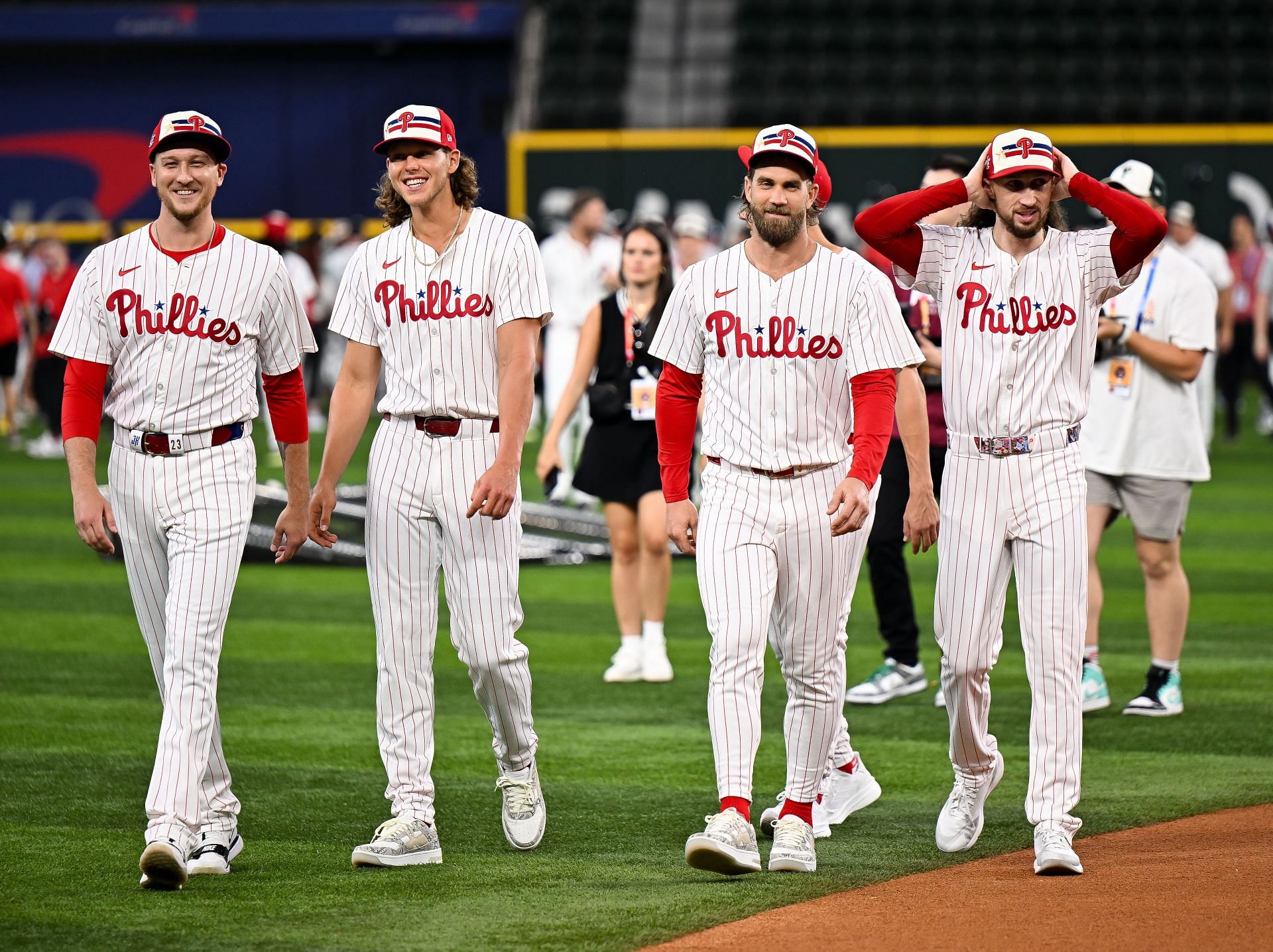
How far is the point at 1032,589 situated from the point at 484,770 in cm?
250

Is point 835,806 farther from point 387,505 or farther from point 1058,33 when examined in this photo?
point 1058,33

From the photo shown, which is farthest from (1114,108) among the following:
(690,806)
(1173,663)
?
(690,806)

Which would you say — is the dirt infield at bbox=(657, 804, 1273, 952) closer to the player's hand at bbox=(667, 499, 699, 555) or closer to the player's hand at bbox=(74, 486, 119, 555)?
the player's hand at bbox=(667, 499, 699, 555)

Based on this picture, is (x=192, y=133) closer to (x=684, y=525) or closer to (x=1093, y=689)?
(x=684, y=525)

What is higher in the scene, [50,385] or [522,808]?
[50,385]

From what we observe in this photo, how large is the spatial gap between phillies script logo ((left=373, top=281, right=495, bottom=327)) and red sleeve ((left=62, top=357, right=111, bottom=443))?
87 cm

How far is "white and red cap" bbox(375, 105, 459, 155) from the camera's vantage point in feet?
17.9

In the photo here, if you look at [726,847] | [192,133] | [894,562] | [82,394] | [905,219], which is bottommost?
[726,847]

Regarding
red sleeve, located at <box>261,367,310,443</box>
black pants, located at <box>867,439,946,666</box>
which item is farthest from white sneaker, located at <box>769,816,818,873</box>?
black pants, located at <box>867,439,946,666</box>

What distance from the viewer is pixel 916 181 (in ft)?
80.0

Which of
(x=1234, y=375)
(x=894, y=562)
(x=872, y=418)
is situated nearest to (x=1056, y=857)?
(x=872, y=418)

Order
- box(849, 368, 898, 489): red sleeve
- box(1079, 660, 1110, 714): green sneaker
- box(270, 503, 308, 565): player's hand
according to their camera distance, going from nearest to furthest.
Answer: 1. box(849, 368, 898, 489): red sleeve
2. box(270, 503, 308, 565): player's hand
3. box(1079, 660, 1110, 714): green sneaker

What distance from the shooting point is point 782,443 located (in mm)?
5348

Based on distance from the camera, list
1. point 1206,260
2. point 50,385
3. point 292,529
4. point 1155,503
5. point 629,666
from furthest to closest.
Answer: point 50,385
point 1206,260
point 629,666
point 1155,503
point 292,529
